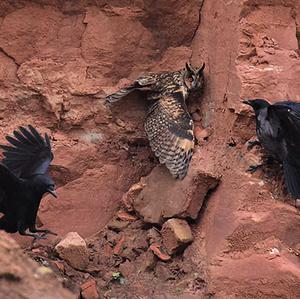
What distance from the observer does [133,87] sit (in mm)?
6941

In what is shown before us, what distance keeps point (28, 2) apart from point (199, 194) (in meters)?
2.31

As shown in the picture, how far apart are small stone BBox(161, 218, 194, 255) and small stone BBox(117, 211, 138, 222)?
0.45m

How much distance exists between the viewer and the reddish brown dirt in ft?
19.0

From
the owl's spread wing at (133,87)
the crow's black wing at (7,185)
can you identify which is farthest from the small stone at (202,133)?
the crow's black wing at (7,185)

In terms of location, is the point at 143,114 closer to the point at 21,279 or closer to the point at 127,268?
the point at 127,268

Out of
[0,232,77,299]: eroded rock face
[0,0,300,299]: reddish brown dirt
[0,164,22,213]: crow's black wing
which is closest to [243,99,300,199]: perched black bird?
[0,0,300,299]: reddish brown dirt

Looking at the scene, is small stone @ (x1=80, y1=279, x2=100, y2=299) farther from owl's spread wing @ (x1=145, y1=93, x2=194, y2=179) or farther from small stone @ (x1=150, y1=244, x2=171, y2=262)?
owl's spread wing @ (x1=145, y1=93, x2=194, y2=179)

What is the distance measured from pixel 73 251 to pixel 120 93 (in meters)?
1.65

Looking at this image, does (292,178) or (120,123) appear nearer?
(292,178)

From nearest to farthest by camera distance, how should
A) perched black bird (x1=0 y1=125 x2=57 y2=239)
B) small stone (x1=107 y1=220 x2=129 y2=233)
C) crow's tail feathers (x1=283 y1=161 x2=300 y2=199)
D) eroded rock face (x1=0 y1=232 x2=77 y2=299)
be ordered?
eroded rock face (x1=0 y1=232 x2=77 y2=299) < perched black bird (x1=0 y1=125 x2=57 y2=239) < crow's tail feathers (x1=283 y1=161 x2=300 y2=199) < small stone (x1=107 y1=220 x2=129 y2=233)

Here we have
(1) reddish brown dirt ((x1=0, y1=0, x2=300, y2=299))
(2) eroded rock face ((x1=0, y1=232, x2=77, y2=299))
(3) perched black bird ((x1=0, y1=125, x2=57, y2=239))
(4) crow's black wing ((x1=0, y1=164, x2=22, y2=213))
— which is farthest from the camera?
(1) reddish brown dirt ((x1=0, y1=0, x2=300, y2=299))

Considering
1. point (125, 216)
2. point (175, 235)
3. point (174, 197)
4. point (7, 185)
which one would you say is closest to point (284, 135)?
point (174, 197)

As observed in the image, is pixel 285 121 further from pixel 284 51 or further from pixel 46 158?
pixel 46 158

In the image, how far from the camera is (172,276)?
19.5ft
